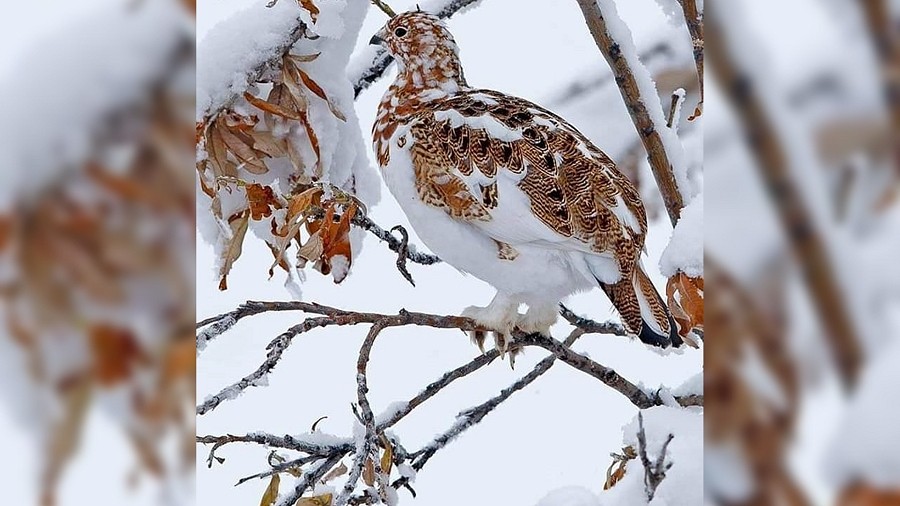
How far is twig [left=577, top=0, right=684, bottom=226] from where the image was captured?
62 centimetres

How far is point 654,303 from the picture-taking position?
54 centimetres

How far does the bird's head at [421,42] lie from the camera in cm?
60

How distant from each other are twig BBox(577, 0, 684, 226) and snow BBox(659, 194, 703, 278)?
10cm
